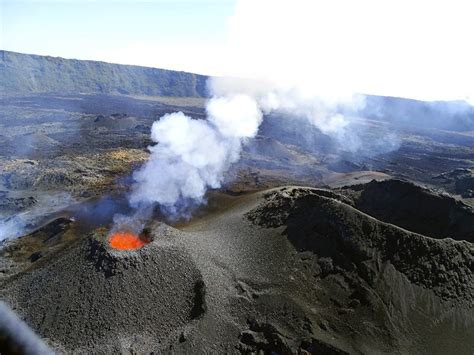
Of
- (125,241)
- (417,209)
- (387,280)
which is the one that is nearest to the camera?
(387,280)

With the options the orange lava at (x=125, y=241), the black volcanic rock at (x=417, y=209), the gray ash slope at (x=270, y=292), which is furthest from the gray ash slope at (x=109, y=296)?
the black volcanic rock at (x=417, y=209)

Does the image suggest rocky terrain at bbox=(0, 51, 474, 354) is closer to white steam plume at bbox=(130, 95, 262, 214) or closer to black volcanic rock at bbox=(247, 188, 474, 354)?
black volcanic rock at bbox=(247, 188, 474, 354)

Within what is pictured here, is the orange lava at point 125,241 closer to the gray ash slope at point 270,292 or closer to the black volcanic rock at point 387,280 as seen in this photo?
the gray ash slope at point 270,292

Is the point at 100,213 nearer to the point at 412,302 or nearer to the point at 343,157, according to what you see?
the point at 412,302

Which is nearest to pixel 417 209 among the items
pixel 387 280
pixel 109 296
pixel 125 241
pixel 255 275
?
pixel 387 280

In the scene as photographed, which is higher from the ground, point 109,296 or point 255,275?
point 255,275

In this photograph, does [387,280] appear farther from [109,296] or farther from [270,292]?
[109,296]
